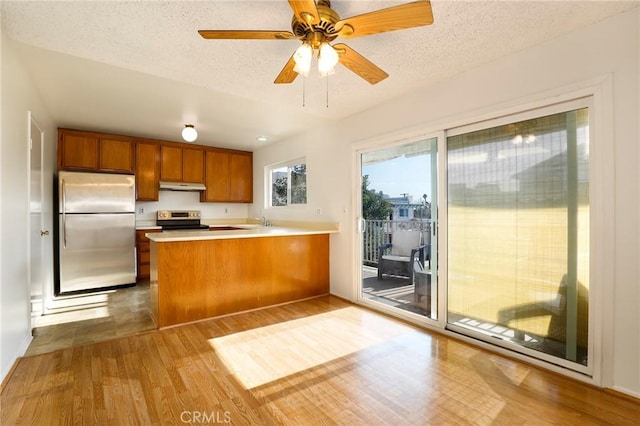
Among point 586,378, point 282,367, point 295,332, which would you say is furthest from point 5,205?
point 586,378

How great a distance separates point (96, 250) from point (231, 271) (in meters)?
2.34

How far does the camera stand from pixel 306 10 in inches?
56.1

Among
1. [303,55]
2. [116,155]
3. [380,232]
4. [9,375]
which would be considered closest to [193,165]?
[116,155]

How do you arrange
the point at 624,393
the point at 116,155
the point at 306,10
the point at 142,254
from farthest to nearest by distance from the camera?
the point at 142,254, the point at 116,155, the point at 624,393, the point at 306,10

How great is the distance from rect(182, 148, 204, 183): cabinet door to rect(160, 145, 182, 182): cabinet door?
3.2 inches

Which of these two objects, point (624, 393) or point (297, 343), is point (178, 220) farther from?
point (624, 393)

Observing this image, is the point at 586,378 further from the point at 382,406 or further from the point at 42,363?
the point at 42,363

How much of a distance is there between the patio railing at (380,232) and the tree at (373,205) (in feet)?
0.23

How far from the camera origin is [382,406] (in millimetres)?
1727

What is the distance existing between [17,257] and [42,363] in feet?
2.61

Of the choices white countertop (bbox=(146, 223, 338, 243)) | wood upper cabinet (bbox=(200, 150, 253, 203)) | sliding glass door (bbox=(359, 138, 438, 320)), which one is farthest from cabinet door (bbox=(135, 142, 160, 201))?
sliding glass door (bbox=(359, 138, 438, 320))

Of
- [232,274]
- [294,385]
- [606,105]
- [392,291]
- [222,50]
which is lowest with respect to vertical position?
[294,385]

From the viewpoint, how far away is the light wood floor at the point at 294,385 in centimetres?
164

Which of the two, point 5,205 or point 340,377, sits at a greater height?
point 5,205
